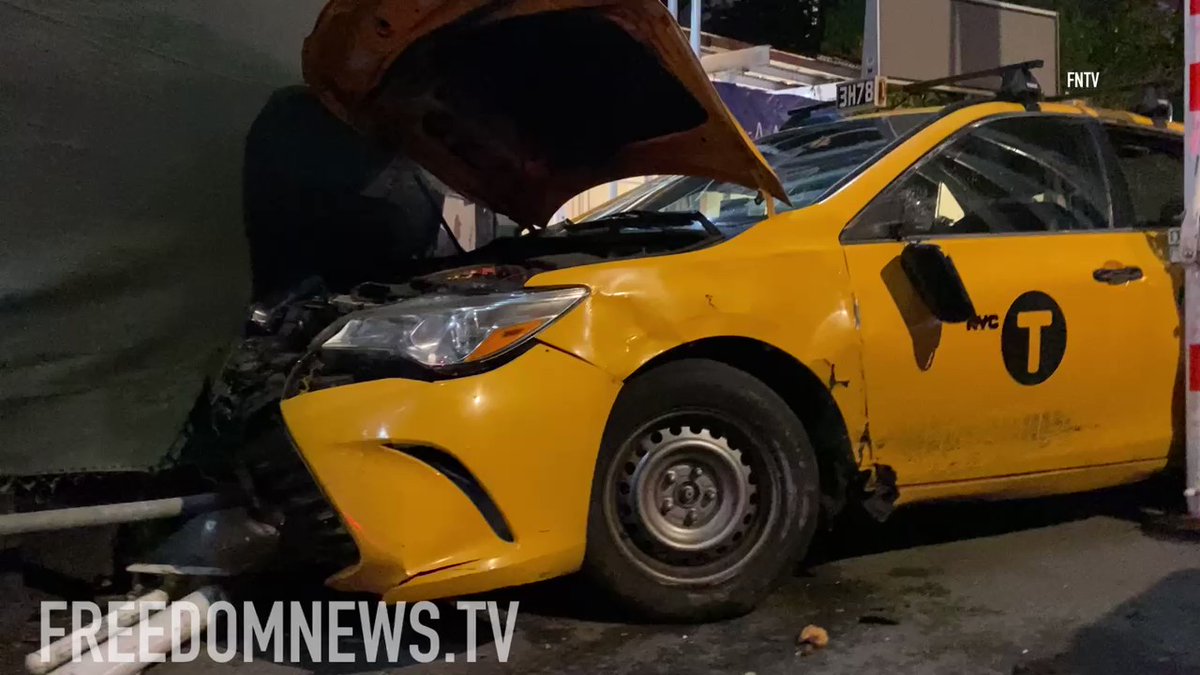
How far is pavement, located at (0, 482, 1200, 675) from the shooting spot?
2.67m

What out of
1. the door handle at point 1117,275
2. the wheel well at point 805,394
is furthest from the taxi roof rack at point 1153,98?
the wheel well at point 805,394

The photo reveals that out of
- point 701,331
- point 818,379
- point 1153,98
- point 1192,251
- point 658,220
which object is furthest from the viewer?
point 1153,98

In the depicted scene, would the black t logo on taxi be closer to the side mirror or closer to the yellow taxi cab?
the yellow taxi cab

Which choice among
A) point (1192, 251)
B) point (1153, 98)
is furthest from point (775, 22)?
point (1192, 251)

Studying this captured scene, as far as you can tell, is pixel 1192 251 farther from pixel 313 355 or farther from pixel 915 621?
pixel 313 355

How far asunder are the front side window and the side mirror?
0.10 meters

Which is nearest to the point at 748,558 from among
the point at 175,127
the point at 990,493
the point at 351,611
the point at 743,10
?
the point at 990,493

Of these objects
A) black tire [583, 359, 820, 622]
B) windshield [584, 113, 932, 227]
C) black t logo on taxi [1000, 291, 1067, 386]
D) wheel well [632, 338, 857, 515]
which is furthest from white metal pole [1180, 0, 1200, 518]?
black tire [583, 359, 820, 622]

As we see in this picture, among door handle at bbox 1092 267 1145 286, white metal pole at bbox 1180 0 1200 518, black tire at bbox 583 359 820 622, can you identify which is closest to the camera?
black tire at bbox 583 359 820 622

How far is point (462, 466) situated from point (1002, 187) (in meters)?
2.13

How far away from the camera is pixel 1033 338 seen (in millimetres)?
3307

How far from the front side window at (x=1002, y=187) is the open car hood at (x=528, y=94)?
1.43 feet

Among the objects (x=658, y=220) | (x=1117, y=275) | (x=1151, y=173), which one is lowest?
(x=1117, y=275)

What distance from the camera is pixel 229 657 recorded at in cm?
286
